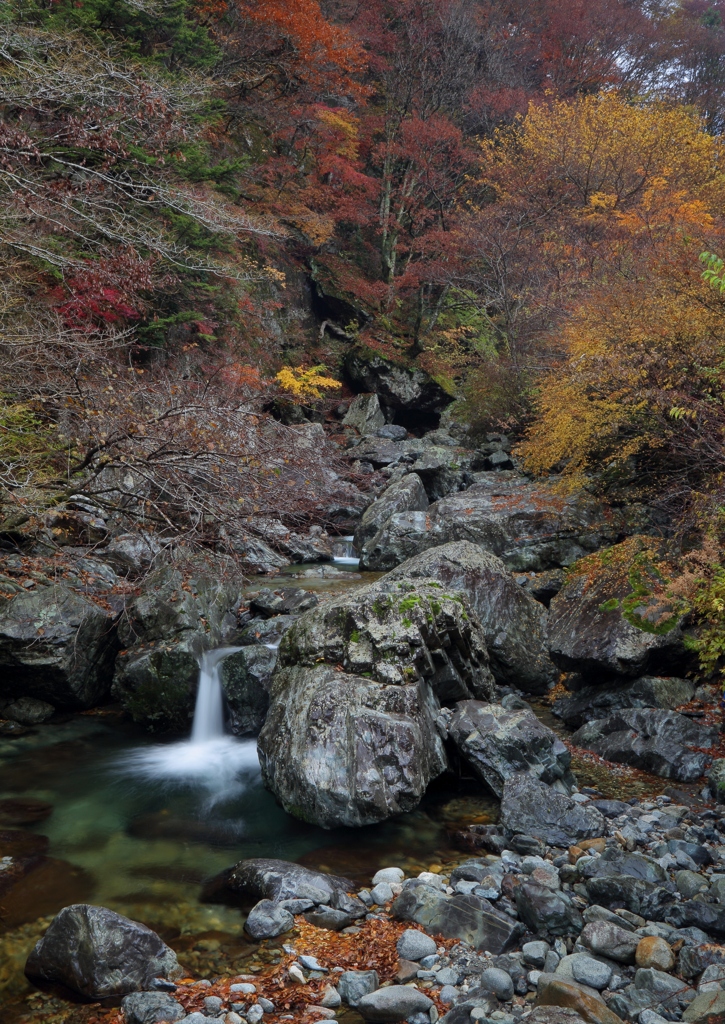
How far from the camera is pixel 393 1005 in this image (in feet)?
12.0

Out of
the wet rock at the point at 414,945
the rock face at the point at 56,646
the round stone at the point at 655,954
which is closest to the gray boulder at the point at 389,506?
the rock face at the point at 56,646

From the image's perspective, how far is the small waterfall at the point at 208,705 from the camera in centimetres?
790

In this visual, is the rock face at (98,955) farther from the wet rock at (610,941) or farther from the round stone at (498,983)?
the wet rock at (610,941)

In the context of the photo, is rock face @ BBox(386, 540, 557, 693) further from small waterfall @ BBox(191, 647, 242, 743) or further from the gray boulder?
the gray boulder

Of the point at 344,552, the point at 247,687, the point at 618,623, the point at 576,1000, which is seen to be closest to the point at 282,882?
the point at 576,1000

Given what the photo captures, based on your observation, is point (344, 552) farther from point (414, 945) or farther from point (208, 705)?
point (414, 945)

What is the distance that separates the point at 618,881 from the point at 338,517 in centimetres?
1201

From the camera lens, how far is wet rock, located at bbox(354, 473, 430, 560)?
45.5ft

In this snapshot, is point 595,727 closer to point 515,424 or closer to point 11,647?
point 11,647

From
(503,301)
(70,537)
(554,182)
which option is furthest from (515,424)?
(70,537)

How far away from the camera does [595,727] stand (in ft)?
23.5

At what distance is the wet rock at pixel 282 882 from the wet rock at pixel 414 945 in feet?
2.27

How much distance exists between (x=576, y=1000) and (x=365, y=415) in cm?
1855

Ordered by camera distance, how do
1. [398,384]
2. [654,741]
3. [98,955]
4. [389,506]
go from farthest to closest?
[398,384] < [389,506] < [654,741] < [98,955]
